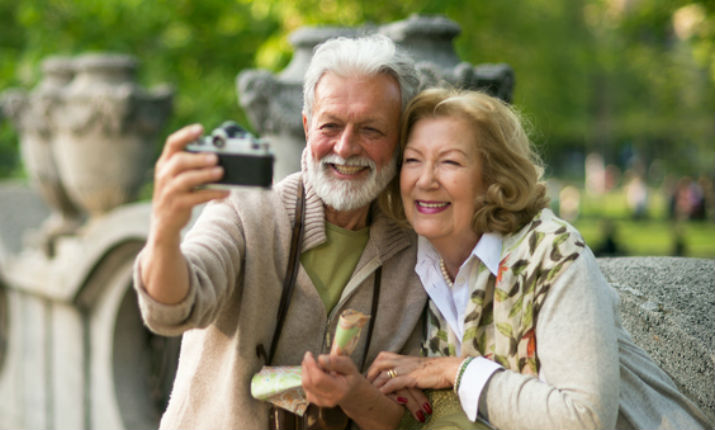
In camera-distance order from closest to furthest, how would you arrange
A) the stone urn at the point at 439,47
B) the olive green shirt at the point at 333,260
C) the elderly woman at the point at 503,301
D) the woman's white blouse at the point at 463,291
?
the elderly woman at the point at 503,301 → the woman's white blouse at the point at 463,291 → the olive green shirt at the point at 333,260 → the stone urn at the point at 439,47

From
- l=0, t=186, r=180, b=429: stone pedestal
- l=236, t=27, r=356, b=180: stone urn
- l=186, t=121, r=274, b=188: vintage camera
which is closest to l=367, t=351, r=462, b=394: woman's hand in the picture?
l=186, t=121, r=274, b=188: vintage camera

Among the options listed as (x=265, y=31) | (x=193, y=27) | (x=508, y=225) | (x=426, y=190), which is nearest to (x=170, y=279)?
(x=426, y=190)

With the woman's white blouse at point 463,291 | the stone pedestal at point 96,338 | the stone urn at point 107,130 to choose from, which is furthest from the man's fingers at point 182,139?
the stone urn at point 107,130

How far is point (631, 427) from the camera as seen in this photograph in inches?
103

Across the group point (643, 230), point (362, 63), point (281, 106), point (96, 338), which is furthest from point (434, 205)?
point (643, 230)

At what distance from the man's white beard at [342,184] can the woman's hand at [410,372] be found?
513 millimetres

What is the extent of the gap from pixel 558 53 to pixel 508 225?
24.1m

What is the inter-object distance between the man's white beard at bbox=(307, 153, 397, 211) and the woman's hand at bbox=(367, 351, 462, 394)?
1.68ft

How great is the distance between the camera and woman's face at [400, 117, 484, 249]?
265 cm

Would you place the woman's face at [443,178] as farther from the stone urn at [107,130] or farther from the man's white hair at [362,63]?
the stone urn at [107,130]

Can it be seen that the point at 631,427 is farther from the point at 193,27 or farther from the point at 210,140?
the point at 193,27

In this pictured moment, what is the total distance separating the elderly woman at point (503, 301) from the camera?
2.35 metres

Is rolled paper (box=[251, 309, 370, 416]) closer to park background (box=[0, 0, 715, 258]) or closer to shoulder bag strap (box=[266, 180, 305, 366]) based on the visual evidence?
shoulder bag strap (box=[266, 180, 305, 366])

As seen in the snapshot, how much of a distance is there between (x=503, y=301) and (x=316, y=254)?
0.69 meters
